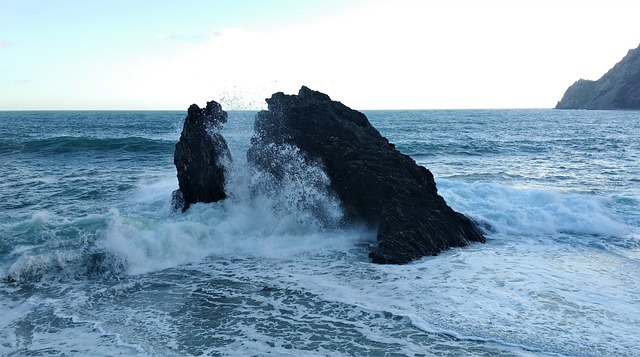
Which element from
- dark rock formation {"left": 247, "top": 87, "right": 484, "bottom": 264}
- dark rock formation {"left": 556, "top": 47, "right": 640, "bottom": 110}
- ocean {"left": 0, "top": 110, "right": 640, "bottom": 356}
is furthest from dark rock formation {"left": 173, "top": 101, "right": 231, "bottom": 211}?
dark rock formation {"left": 556, "top": 47, "right": 640, "bottom": 110}

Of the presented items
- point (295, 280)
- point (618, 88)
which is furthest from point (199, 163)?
point (618, 88)

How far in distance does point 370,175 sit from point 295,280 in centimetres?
507

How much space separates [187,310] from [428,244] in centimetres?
678

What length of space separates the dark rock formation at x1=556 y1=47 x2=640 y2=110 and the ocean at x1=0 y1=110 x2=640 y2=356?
155283 millimetres

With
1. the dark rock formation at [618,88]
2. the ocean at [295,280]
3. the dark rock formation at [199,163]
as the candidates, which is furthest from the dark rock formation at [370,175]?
the dark rock formation at [618,88]

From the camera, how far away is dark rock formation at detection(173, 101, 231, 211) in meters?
16.4

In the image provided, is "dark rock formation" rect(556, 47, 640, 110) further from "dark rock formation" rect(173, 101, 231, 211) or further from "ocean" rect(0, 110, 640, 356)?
"dark rock formation" rect(173, 101, 231, 211)

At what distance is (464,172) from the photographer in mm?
27578

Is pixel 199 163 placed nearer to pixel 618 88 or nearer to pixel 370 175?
pixel 370 175

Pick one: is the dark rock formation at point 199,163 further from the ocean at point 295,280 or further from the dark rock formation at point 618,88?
the dark rock formation at point 618,88

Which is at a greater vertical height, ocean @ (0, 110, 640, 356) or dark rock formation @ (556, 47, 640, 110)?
dark rock formation @ (556, 47, 640, 110)

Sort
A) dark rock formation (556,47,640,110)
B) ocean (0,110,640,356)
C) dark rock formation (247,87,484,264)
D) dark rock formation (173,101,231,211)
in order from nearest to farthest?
ocean (0,110,640,356) → dark rock formation (247,87,484,264) → dark rock formation (173,101,231,211) → dark rock formation (556,47,640,110)

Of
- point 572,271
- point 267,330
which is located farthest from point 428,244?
point 267,330

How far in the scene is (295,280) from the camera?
34.6 ft
